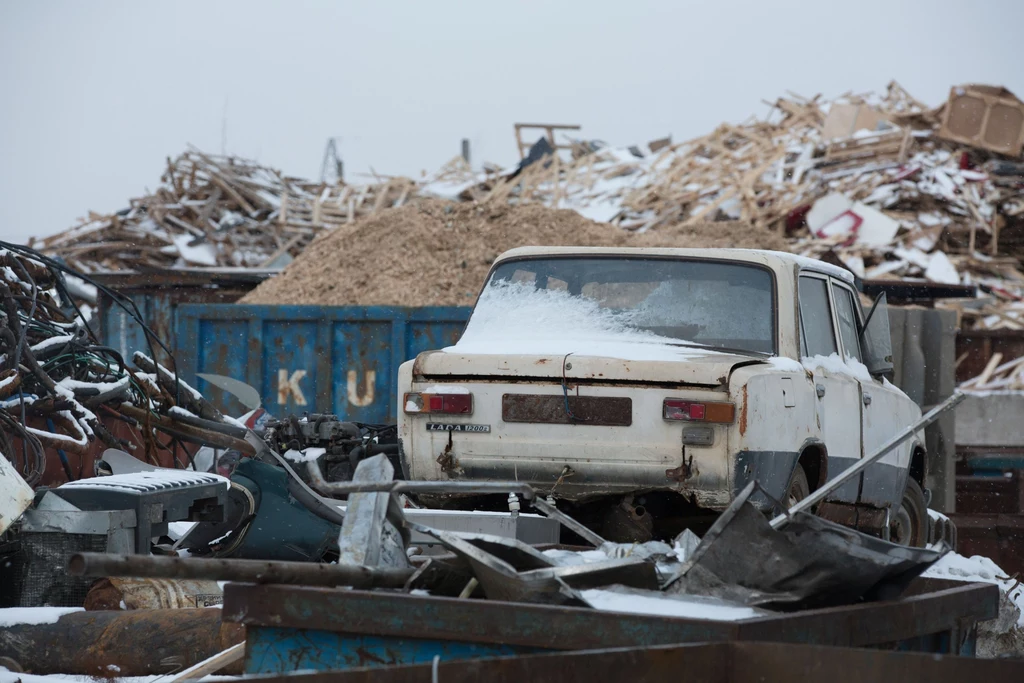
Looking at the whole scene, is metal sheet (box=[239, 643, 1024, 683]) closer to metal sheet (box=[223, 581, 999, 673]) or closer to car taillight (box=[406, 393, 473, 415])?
metal sheet (box=[223, 581, 999, 673])

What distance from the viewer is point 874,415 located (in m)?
6.38

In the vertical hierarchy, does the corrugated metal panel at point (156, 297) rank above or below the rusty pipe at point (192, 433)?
above

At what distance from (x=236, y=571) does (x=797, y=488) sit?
345cm

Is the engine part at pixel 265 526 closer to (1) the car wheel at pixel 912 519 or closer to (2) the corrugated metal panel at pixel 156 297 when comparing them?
(1) the car wheel at pixel 912 519

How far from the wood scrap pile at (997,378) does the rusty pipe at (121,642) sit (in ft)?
39.2

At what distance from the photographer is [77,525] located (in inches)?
181

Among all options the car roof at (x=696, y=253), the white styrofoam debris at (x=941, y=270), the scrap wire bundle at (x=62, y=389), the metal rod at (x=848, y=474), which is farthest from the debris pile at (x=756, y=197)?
the metal rod at (x=848, y=474)

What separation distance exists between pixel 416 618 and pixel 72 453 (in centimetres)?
411

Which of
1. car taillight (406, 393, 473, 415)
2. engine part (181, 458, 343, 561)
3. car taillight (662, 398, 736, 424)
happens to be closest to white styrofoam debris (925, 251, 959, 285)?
car taillight (662, 398, 736, 424)

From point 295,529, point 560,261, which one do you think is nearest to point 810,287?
point 560,261

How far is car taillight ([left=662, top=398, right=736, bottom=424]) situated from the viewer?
4852 millimetres

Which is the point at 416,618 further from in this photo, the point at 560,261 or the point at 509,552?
the point at 560,261

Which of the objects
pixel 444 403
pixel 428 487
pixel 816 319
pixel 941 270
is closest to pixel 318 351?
pixel 444 403

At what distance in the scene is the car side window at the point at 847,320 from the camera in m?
6.41
